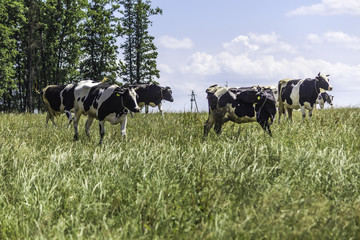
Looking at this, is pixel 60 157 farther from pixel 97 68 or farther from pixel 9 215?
pixel 97 68

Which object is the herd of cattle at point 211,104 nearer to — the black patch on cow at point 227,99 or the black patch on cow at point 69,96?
the black patch on cow at point 227,99

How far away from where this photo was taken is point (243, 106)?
9039mm

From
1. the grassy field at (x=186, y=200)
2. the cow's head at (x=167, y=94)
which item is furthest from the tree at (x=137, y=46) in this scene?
the grassy field at (x=186, y=200)

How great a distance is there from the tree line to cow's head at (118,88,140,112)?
28819 mm

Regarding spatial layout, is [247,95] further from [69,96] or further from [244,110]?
[69,96]

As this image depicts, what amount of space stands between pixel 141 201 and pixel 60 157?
94.4 inches

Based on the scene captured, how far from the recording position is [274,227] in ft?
9.45

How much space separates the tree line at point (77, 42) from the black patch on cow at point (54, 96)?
22.3 meters

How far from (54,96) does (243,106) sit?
335 inches

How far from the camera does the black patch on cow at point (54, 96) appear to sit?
14.4 m

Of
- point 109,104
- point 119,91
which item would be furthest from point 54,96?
point 119,91

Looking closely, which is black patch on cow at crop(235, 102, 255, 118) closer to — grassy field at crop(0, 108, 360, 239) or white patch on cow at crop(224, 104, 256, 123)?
white patch on cow at crop(224, 104, 256, 123)

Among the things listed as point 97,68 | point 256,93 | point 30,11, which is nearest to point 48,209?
point 256,93

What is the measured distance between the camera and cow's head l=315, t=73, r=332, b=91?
47.5ft
